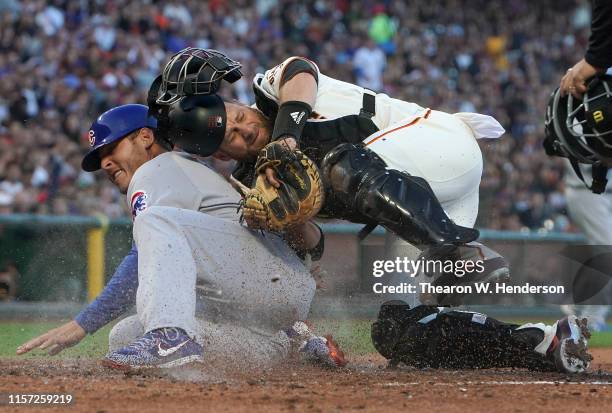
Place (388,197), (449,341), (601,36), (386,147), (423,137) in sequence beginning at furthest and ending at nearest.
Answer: (449,341), (423,137), (386,147), (388,197), (601,36)

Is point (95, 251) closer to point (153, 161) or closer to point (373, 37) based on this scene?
point (153, 161)

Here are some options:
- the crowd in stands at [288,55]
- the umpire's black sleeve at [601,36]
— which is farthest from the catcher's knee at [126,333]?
the crowd in stands at [288,55]

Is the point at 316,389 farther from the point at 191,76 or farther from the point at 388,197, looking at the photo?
the point at 191,76

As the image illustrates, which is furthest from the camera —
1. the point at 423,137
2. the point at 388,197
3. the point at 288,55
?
the point at 288,55

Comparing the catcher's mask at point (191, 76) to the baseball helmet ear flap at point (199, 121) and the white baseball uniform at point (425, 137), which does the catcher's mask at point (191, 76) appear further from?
the white baseball uniform at point (425, 137)

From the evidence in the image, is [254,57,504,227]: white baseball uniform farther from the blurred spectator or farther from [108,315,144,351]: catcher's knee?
the blurred spectator

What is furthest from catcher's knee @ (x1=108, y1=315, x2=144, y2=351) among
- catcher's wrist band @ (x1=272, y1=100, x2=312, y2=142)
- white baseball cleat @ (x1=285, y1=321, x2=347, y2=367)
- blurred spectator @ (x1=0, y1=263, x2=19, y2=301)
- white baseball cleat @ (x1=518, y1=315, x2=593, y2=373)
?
blurred spectator @ (x1=0, y1=263, x2=19, y2=301)

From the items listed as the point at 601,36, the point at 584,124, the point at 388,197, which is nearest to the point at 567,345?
the point at 584,124
